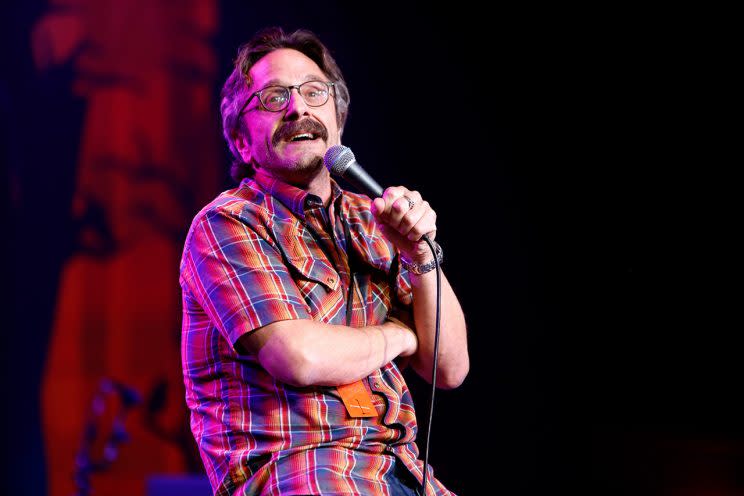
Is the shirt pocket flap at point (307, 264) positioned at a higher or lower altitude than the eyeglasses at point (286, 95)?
lower

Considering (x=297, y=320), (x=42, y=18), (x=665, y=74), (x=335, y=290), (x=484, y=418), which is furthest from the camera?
(x=42, y=18)

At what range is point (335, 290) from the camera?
1.74 meters

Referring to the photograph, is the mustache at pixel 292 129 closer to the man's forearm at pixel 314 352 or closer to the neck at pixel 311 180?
the neck at pixel 311 180

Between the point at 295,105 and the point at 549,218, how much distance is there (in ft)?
5.88

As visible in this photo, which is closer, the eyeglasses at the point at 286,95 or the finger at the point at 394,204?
the finger at the point at 394,204

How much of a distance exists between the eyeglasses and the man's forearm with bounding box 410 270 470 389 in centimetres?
54

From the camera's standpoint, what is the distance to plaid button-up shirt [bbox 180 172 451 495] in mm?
1529

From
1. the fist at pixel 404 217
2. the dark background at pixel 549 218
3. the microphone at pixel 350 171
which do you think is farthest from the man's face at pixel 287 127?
the dark background at pixel 549 218

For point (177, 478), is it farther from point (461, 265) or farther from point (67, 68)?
point (67, 68)

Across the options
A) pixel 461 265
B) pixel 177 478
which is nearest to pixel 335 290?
pixel 177 478

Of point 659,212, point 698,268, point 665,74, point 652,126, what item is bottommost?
point 698,268

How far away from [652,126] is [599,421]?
4.03ft

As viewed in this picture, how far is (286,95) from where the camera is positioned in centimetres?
193

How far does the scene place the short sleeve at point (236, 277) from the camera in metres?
1.54
